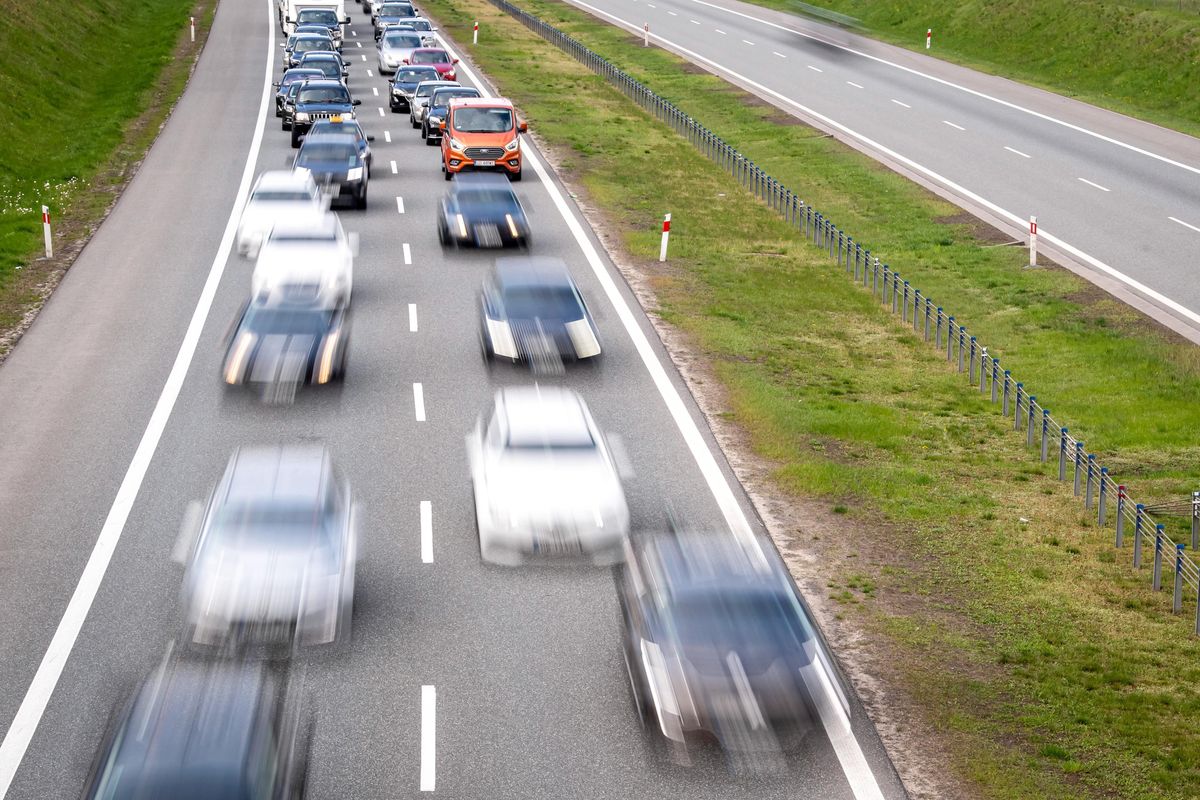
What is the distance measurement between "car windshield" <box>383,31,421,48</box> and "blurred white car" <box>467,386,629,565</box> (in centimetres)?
4334

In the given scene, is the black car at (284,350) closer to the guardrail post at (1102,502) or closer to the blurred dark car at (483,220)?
the blurred dark car at (483,220)

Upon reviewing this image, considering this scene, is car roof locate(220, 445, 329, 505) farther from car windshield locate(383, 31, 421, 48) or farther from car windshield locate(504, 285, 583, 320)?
car windshield locate(383, 31, 421, 48)

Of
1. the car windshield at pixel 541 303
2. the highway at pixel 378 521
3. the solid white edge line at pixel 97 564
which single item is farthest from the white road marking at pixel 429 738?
the car windshield at pixel 541 303

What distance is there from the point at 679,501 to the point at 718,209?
19.7m

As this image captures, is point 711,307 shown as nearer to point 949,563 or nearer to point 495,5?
point 949,563

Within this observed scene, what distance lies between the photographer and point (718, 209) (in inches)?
1436

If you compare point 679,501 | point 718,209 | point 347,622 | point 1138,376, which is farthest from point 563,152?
point 347,622

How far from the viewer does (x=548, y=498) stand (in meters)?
15.7

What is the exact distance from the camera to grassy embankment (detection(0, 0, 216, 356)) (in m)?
31.6

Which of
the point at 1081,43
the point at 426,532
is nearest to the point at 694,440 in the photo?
the point at 426,532

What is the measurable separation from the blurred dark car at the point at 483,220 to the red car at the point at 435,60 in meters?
22.2

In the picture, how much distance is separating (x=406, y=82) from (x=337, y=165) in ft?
50.6

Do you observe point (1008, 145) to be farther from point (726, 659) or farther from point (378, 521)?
point (726, 659)

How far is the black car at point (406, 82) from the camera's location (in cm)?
4869
